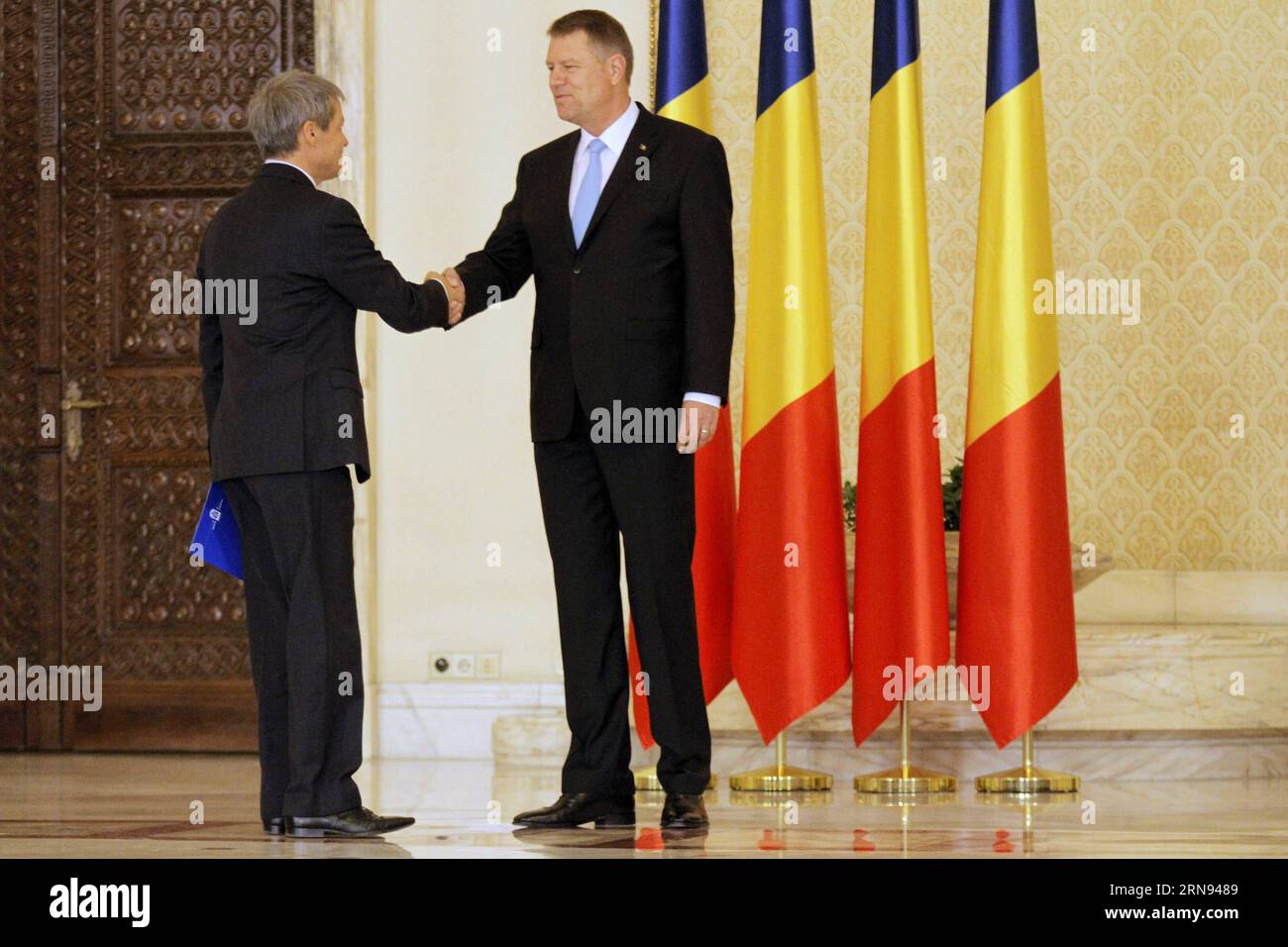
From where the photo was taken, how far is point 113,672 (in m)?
5.66

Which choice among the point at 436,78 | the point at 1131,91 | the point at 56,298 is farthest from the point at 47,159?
the point at 1131,91

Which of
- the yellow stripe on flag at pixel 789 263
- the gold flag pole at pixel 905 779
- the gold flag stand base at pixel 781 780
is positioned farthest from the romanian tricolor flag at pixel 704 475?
the gold flag pole at pixel 905 779

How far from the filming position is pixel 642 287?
3.47 m

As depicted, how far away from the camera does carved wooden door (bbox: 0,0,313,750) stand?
5.64 meters

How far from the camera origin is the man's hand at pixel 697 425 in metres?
3.37

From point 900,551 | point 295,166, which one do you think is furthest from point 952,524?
point 295,166

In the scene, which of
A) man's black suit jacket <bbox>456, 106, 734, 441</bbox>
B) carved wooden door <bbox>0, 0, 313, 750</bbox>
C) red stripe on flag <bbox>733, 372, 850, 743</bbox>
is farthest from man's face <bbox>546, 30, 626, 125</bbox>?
carved wooden door <bbox>0, 0, 313, 750</bbox>

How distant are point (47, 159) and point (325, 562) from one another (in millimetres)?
3084

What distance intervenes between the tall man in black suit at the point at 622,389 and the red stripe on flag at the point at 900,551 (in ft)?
3.03

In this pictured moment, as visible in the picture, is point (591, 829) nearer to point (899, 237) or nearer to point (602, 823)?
point (602, 823)

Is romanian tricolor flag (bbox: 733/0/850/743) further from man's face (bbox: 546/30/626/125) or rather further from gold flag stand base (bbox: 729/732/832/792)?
man's face (bbox: 546/30/626/125)

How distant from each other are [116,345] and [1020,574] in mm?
3361
